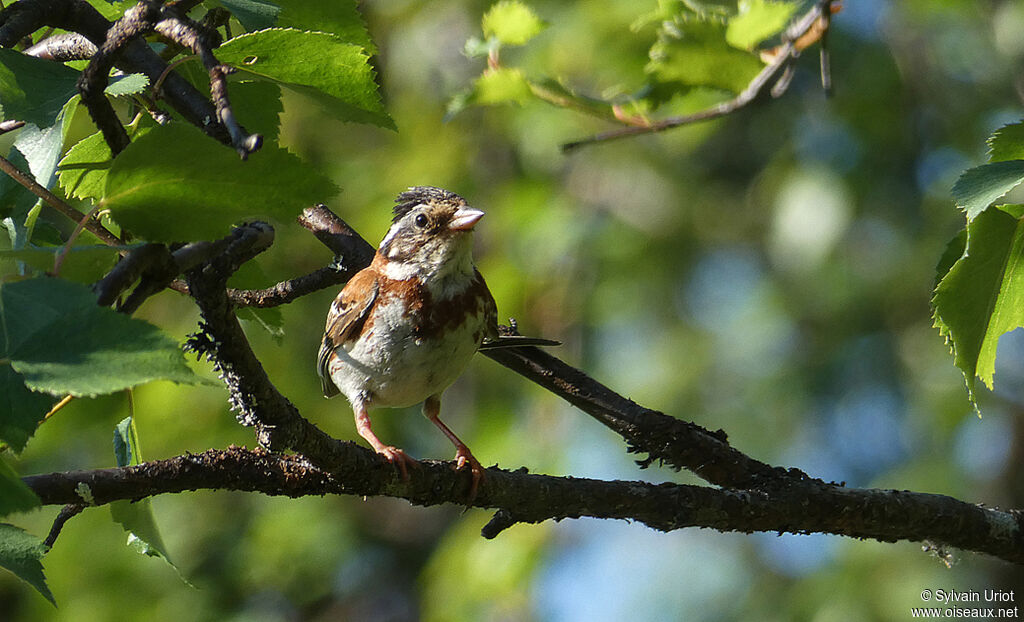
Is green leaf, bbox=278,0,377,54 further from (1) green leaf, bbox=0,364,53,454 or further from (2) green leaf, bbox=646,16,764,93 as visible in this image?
(2) green leaf, bbox=646,16,764,93

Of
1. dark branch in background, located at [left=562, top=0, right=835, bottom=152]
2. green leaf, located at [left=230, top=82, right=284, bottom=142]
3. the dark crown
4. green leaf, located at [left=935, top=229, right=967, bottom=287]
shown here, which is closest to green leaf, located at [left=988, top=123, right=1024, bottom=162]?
green leaf, located at [left=935, top=229, right=967, bottom=287]

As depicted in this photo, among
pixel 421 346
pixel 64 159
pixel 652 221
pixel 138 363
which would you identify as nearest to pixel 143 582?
pixel 652 221

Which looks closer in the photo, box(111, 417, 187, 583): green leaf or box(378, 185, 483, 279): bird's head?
box(111, 417, 187, 583): green leaf

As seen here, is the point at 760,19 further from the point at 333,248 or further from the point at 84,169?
the point at 84,169

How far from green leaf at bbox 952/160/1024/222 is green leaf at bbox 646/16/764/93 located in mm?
1264

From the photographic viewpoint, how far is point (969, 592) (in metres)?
5.88

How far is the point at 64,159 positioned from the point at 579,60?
5.12 m

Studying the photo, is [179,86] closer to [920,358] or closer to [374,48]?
[374,48]

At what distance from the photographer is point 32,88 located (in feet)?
5.93

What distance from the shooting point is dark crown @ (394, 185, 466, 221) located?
4023mm

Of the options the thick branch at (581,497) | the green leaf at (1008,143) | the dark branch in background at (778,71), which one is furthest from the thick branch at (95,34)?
the green leaf at (1008,143)

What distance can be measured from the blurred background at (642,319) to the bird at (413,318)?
227cm

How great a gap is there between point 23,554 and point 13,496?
0.43 m

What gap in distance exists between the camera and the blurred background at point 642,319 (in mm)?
6461
